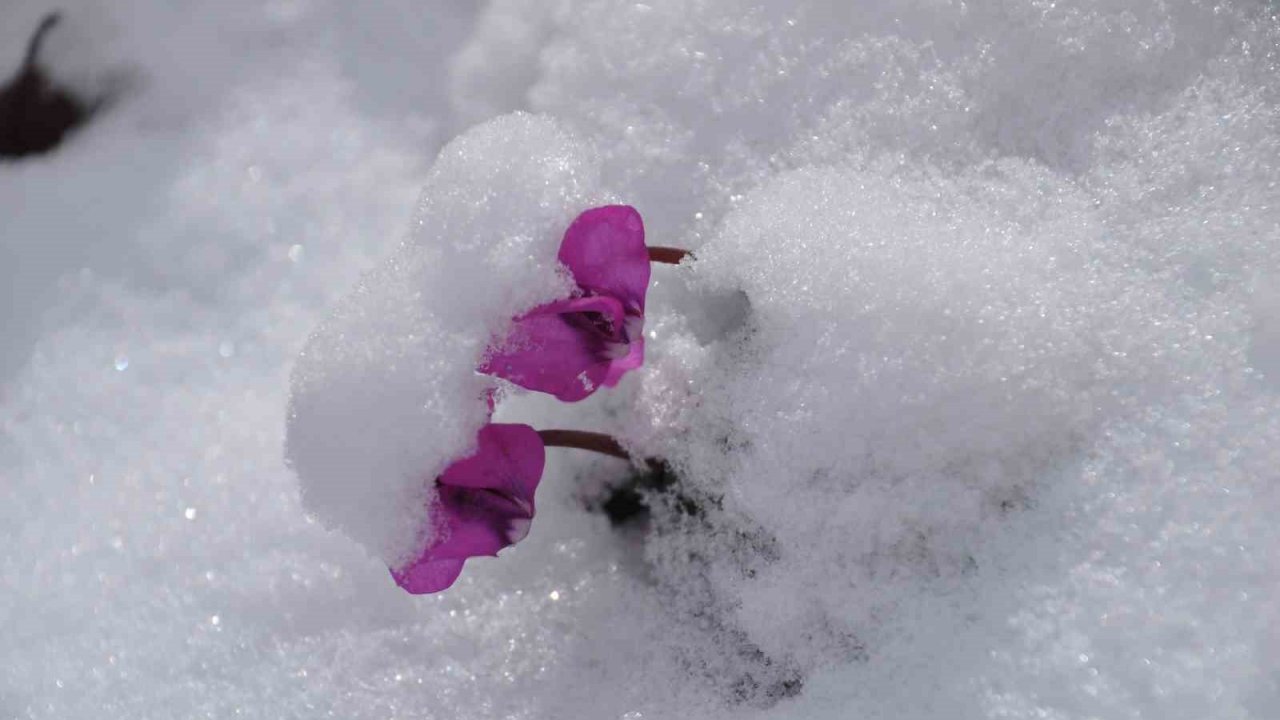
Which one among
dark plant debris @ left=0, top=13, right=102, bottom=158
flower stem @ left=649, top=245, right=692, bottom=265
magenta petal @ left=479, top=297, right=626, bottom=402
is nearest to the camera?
magenta petal @ left=479, top=297, right=626, bottom=402

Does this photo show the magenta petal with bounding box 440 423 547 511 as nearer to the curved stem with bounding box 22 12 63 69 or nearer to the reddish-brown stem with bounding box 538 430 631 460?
the reddish-brown stem with bounding box 538 430 631 460

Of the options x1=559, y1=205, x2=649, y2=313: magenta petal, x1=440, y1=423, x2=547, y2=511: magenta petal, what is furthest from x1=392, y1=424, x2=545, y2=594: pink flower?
x1=559, y1=205, x2=649, y2=313: magenta petal

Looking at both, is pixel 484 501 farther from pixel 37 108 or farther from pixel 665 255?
pixel 37 108

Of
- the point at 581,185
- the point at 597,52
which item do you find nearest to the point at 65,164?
the point at 597,52

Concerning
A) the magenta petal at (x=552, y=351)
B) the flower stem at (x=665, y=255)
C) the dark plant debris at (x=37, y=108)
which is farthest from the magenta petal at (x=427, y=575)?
the dark plant debris at (x=37, y=108)

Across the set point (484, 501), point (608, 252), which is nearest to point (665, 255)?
point (608, 252)

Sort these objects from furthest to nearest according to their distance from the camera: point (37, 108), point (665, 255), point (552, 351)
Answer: point (37, 108)
point (665, 255)
point (552, 351)

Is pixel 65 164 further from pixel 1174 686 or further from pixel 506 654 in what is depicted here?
pixel 1174 686
